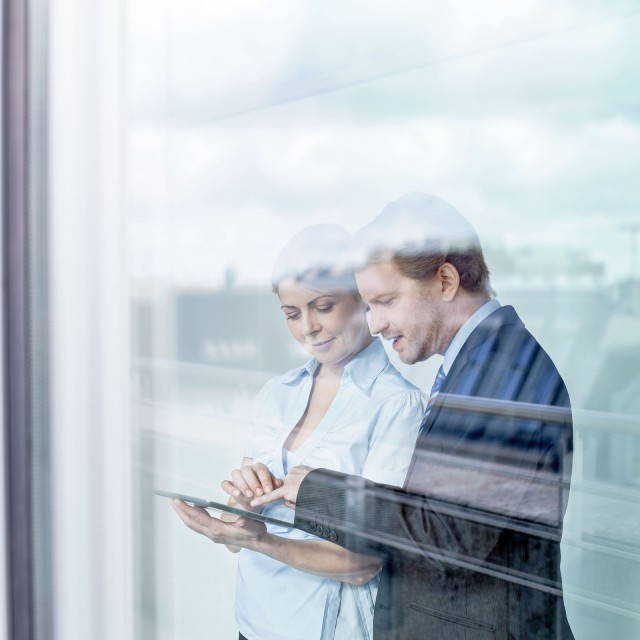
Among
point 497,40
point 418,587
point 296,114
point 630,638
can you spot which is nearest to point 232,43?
point 296,114

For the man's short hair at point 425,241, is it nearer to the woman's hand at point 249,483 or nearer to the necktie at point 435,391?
the necktie at point 435,391

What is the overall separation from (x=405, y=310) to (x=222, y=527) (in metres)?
Answer: 0.47

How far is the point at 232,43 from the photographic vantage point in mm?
1306

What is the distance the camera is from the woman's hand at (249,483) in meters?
1.17

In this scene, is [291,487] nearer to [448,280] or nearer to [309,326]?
[309,326]

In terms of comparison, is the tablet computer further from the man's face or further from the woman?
the man's face

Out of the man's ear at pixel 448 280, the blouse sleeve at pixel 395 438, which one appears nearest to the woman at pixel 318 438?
the blouse sleeve at pixel 395 438

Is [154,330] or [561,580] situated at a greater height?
[154,330]

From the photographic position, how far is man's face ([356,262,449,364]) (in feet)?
3.43

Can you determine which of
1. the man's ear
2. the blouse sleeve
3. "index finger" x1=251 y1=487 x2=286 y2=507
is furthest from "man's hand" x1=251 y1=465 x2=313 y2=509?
the man's ear

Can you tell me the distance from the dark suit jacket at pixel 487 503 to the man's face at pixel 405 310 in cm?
6

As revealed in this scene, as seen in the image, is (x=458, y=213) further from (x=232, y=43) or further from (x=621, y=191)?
(x=232, y=43)

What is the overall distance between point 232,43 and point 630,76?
683 mm

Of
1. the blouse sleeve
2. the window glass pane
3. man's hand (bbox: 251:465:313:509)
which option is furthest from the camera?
man's hand (bbox: 251:465:313:509)
